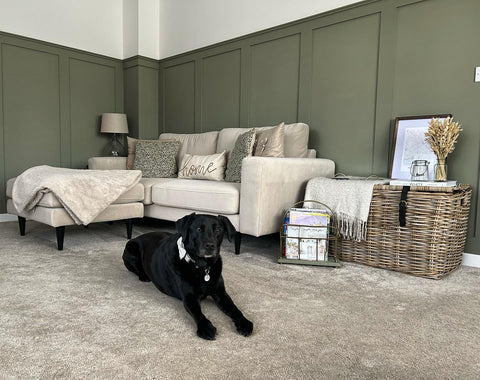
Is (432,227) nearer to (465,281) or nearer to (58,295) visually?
(465,281)

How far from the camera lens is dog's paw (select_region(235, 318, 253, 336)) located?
1299 millimetres

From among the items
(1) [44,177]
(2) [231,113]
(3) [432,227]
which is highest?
(2) [231,113]

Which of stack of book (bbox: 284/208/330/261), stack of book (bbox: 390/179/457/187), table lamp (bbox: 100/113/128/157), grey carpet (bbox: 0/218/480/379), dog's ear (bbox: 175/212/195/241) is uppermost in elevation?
table lamp (bbox: 100/113/128/157)

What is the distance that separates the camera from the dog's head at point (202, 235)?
1.38 metres

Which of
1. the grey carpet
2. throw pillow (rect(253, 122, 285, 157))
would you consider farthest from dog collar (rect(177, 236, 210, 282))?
throw pillow (rect(253, 122, 285, 157))

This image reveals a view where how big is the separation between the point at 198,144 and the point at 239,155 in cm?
86

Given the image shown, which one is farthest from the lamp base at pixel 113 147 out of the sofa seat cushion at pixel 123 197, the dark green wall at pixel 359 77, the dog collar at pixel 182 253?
the dog collar at pixel 182 253

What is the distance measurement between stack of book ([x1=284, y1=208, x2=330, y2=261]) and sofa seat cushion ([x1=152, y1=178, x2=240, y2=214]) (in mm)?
409

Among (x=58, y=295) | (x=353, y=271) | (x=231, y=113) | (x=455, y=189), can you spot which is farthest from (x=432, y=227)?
(x=231, y=113)

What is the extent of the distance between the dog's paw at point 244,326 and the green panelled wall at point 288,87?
1.83 metres

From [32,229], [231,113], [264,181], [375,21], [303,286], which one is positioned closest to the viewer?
[303,286]

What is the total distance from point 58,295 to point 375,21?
279 centimetres

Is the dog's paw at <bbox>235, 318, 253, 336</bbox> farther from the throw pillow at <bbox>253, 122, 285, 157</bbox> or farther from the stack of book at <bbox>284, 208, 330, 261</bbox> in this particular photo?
the throw pillow at <bbox>253, 122, 285, 157</bbox>

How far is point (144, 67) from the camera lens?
4.57m
